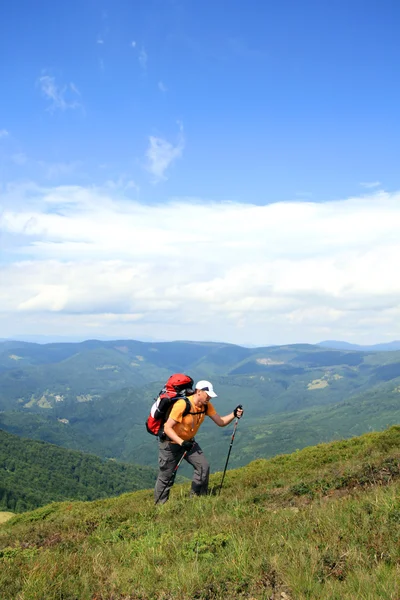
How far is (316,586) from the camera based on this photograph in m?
5.07

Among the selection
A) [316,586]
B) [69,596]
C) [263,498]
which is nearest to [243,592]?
[316,586]

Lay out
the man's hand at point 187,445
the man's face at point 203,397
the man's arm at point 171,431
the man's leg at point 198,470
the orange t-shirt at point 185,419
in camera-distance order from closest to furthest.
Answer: the man's arm at point 171,431 < the orange t-shirt at point 185,419 < the man's face at point 203,397 < the man's hand at point 187,445 < the man's leg at point 198,470

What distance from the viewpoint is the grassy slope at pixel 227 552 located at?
211 inches

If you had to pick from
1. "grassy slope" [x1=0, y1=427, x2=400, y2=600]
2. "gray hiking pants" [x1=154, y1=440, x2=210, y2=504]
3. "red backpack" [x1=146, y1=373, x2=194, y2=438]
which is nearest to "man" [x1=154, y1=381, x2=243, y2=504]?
"gray hiking pants" [x1=154, y1=440, x2=210, y2=504]

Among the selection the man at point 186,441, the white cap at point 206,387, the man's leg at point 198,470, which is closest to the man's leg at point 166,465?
the man at point 186,441

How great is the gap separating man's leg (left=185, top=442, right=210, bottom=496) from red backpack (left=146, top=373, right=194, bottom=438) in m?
1.10

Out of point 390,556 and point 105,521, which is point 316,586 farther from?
point 105,521

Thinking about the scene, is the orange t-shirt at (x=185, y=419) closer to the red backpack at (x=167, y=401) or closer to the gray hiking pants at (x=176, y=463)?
the red backpack at (x=167, y=401)

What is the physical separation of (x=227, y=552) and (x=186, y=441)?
16.6ft

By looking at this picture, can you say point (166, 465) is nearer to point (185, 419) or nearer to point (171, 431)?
point (171, 431)

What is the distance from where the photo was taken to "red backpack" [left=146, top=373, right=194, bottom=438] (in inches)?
460

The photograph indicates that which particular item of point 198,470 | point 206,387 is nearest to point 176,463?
point 198,470

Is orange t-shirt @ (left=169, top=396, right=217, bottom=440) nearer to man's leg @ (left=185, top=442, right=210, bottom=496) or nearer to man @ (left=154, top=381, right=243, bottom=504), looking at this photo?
man @ (left=154, top=381, right=243, bottom=504)

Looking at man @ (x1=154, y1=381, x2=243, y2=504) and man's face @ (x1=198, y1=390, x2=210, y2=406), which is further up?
man's face @ (x1=198, y1=390, x2=210, y2=406)
